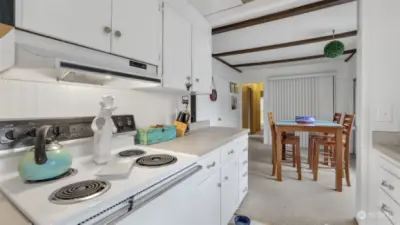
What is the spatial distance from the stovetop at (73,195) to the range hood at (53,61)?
1.56 feet

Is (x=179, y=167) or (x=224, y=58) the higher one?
(x=224, y=58)

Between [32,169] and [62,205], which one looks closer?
[62,205]

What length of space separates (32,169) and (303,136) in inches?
226

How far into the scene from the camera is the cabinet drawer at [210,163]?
127 cm

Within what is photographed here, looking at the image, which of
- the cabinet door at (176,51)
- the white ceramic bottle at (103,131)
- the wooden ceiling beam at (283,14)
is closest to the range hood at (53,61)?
the white ceramic bottle at (103,131)

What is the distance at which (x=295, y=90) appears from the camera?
5.26m

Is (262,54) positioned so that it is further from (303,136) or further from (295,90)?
(303,136)

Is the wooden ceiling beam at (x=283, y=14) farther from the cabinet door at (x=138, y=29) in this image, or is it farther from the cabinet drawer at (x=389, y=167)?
the cabinet drawer at (x=389, y=167)

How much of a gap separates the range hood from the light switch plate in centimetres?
190

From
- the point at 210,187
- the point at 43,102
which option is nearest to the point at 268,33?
the point at 210,187

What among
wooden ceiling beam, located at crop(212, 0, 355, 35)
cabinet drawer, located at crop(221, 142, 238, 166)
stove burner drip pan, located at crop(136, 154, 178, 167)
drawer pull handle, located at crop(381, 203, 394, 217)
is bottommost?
drawer pull handle, located at crop(381, 203, 394, 217)

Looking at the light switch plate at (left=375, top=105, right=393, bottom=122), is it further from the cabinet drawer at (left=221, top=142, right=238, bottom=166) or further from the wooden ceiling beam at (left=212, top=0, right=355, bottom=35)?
the wooden ceiling beam at (left=212, top=0, right=355, bottom=35)

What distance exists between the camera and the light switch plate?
4.84 ft

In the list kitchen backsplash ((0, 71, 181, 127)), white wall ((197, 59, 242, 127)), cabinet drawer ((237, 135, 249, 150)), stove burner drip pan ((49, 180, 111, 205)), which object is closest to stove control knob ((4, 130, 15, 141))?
kitchen backsplash ((0, 71, 181, 127))
